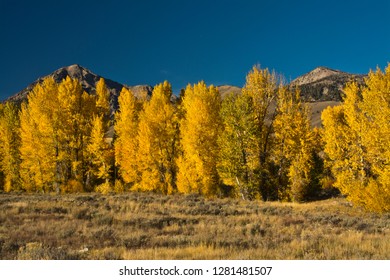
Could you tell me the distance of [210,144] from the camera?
2962 cm

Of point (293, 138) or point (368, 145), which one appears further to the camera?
point (293, 138)

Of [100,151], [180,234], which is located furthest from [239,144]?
[180,234]

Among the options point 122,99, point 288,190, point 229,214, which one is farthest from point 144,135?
point 229,214

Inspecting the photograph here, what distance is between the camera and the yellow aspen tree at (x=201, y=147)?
29.2 m

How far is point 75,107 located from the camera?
3503 cm

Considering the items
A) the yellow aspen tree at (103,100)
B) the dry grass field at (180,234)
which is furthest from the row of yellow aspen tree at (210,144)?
the dry grass field at (180,234)

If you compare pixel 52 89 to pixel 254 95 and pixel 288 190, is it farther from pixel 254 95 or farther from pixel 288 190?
pixel 288 190

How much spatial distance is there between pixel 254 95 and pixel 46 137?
19.6 metres

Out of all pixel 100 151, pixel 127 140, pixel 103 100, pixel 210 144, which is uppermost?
pixel 103 100

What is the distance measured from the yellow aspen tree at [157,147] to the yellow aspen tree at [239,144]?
6914 mm

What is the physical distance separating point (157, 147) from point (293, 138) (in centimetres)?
1240

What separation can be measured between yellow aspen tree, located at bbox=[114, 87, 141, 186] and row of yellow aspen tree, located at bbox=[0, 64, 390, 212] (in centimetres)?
10

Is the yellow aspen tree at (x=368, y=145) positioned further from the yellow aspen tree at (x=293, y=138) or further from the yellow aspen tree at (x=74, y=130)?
the yellow aspen tree at (x=74, y=130)

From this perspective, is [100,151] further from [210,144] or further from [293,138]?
[293,138]
